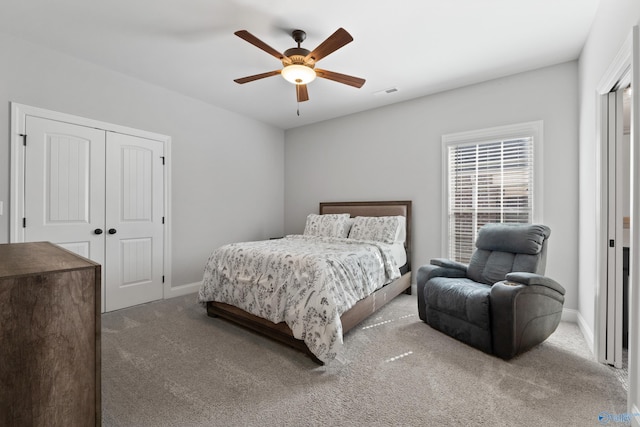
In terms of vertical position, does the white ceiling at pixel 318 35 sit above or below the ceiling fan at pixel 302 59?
above

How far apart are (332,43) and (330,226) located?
8.24 feet

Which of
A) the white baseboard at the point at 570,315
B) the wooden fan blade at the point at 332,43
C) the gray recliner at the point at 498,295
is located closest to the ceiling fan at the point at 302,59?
the wooden fan blade at the point at 332,43

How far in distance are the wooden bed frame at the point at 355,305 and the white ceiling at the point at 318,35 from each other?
1667 mm

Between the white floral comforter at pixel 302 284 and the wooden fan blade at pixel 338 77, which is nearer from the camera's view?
the white floral comforter at pixel 302 284

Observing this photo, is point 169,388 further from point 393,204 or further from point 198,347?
point 393,204

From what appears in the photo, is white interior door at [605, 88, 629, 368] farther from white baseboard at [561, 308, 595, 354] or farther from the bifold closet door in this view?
the bifold closet door

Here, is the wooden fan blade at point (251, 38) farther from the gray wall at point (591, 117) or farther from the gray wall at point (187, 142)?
the gray wall at point (591, 117)

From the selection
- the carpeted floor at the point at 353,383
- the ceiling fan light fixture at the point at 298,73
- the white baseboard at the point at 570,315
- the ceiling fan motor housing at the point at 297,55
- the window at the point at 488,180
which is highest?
the ceiling fan motor housing at the point at 297,55

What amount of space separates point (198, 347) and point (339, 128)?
3.79m

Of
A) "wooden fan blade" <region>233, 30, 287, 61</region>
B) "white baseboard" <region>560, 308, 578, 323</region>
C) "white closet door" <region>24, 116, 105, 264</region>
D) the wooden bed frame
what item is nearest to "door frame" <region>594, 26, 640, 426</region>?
"white baseboard" <region>560, 308, 578, 323</region>

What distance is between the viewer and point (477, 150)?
3.61 meters

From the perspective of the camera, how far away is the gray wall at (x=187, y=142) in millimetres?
2756

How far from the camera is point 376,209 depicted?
→ 4270mm

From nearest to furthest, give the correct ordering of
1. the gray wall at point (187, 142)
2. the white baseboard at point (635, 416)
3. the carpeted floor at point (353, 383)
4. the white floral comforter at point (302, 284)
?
the white baseboard at point (635, 416) < the carpeted floor at point (353, 383) < the white floral comforter at point (302, 284) < the gray wall at point (187, 142)
